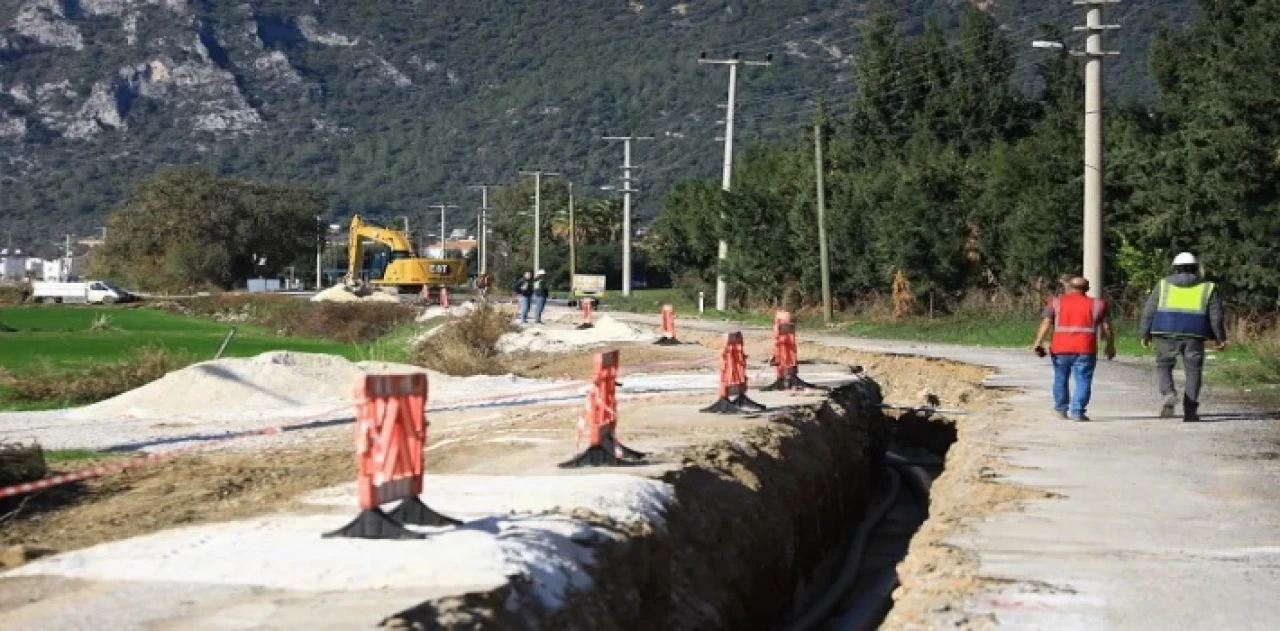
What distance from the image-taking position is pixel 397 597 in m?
8.22

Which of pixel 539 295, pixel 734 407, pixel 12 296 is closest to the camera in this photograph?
pixel 734 407

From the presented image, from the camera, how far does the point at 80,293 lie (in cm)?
9981

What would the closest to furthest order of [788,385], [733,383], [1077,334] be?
[1077,334], [733,383], [788,385]

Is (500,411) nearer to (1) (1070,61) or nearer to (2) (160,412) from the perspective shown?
(2) (160,412)

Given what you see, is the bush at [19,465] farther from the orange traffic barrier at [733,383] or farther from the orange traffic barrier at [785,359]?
the orange traffic barrier at [785,359]

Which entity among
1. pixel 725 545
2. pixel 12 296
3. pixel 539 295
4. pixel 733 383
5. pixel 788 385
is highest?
pixel 539 295

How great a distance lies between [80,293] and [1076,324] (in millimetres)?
86184

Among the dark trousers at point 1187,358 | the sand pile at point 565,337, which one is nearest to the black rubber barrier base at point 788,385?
the dark trousers at point 1187,358

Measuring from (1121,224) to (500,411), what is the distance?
92.9 feet

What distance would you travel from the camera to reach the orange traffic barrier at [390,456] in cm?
982

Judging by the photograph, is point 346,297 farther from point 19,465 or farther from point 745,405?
point 19,465

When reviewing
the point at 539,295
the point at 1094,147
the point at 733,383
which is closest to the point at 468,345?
the point at 1094,147

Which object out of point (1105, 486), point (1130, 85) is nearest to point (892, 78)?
point (1105, 486)

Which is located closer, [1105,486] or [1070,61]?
[1105,486]
